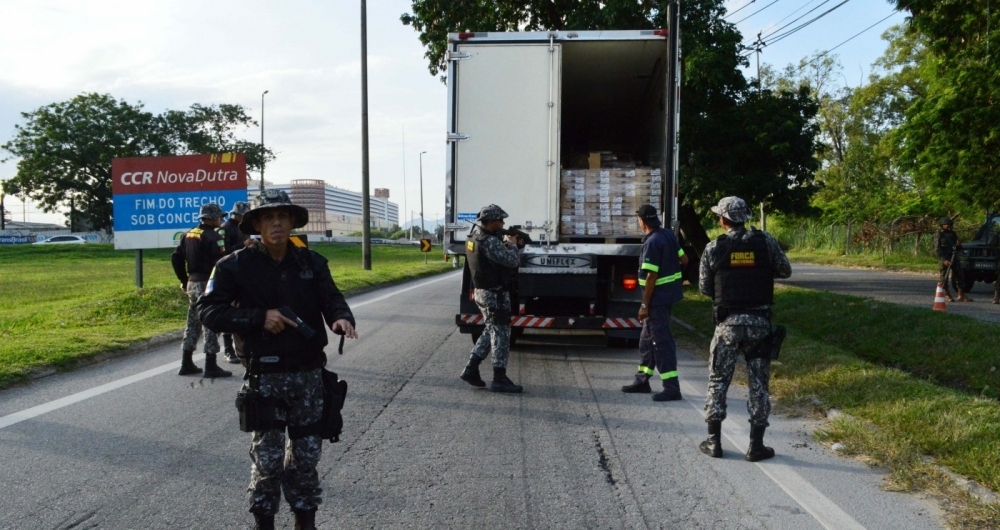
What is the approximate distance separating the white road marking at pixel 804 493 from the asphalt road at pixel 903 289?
9.07 m

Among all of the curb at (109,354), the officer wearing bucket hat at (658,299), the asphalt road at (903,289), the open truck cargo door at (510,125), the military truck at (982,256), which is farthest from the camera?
the military truck at (982,256)

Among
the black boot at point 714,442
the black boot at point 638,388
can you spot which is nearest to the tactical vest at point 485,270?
the black boot at point 638,388

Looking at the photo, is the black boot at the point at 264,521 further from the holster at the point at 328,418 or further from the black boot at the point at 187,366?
Result: the black boot at the point at 187,366

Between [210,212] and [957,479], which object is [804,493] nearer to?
[957,479]

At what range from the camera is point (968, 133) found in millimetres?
18531

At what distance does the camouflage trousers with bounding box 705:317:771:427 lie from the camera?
532 cm

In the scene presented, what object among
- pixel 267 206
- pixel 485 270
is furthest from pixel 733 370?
pixel 267 206

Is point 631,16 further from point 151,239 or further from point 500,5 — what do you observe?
point 151,239

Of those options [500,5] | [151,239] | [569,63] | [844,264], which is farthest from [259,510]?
[844,264]

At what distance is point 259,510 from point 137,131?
59.3 m

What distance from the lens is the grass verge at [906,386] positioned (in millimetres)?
4812

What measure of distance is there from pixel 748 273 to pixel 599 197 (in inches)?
164

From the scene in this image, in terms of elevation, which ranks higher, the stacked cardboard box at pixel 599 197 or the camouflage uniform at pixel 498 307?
the stacked cardboard box at pixel 599 197

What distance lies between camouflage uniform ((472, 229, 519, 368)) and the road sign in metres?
9.50
